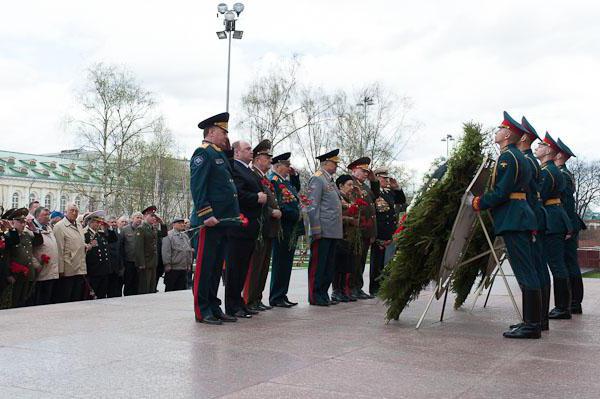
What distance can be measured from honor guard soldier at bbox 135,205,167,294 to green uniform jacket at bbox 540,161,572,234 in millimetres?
7264

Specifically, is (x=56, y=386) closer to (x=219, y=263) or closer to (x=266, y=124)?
(x=219, y=263)

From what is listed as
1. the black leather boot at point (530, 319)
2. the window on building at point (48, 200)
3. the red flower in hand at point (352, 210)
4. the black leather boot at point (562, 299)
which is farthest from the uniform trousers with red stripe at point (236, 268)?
the window on building at point (48, 200)

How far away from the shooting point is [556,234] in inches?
347

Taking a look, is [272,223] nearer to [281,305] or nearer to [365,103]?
[281,305]

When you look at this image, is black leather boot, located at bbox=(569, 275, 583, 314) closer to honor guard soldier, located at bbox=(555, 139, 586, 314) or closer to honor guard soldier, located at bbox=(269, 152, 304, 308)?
honor guard soldier, located at bbox=(555, 139, 586, 314)

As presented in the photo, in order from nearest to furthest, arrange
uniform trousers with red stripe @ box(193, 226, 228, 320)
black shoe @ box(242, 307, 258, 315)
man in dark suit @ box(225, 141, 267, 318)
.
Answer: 1. uniform trousers with red stripe @ box(193, 226, 228, 320)
2. man in dark suit @ box(225, 141, 267, 318)
3. black shoe @ box(242, 307, 258, 315)

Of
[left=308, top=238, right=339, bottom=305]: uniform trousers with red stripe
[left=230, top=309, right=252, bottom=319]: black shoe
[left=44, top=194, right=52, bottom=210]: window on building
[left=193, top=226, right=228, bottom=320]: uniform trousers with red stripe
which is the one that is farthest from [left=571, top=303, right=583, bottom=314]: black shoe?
[left=44, top=194, right=52, bottom=210]: window on building

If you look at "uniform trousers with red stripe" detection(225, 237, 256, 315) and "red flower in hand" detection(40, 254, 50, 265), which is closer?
"uniform trousers with red stripe" detection(225, 237, 256, 315)

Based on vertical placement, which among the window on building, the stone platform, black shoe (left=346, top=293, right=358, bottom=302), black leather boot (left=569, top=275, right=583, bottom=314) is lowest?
the stone platform

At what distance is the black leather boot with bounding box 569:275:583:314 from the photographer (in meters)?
9.57

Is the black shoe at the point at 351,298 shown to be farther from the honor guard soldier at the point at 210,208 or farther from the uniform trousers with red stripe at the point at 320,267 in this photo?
the honor guard soldier at the point at 210,208

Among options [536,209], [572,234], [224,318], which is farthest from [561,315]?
[224,318]

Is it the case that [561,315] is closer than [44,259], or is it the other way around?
[561,315]

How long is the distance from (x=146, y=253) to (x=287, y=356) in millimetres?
7947
